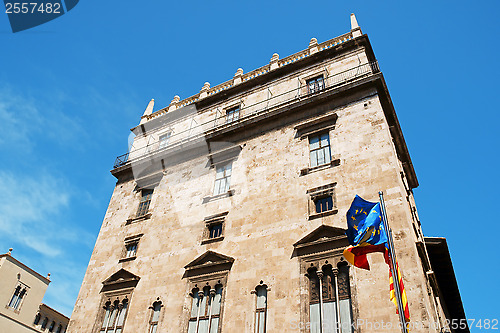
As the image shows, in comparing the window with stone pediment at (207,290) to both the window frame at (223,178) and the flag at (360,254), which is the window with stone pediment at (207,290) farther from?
the flag at (360,254)

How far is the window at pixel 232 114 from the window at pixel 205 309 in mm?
11934

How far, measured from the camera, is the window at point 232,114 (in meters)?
26.2

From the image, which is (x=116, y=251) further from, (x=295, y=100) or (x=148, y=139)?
(x=295, y=100)

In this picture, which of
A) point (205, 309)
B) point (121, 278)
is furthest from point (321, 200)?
point (121, 278)

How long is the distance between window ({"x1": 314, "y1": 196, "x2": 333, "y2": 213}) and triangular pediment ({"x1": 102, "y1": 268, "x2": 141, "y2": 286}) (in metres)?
10.4

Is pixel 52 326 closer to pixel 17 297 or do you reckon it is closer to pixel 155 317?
pixel 17 297

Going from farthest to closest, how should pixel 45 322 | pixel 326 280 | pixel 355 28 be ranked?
1. pixel 45 322
2. pixel 355 28
3. pixel 326 280

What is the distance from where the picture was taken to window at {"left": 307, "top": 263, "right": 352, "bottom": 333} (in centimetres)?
1443

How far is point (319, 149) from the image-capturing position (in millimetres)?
20391

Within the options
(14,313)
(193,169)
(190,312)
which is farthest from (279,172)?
(14,313)

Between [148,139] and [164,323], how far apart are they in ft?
52.6

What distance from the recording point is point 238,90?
27656 millimetres

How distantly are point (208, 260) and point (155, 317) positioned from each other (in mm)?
3751

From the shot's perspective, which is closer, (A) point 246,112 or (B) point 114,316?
(B) point 114,316
